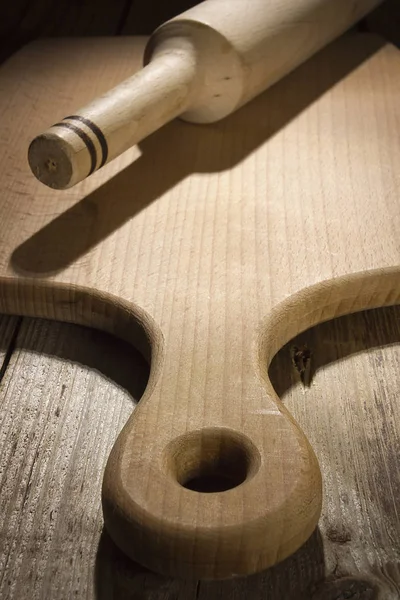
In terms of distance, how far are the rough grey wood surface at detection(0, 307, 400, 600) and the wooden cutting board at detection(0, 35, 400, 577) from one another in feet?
0.14

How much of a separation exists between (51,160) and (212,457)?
0.42 m

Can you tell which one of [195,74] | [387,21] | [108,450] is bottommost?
[387,21]

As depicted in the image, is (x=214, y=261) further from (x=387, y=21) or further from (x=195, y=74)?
(x=387, y=21)

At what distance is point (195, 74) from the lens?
1.15 meters

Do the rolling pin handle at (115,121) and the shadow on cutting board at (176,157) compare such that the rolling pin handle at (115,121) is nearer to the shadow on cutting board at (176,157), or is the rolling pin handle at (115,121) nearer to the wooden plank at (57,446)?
the shadow on cutting board at (176,157)

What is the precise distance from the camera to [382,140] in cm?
118

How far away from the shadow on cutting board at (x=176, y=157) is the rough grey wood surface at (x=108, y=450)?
98 millimetres

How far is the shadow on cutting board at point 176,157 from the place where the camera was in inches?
39.4

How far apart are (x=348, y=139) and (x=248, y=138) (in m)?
0.15

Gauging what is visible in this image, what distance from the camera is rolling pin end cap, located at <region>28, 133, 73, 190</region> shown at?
96 centimetres

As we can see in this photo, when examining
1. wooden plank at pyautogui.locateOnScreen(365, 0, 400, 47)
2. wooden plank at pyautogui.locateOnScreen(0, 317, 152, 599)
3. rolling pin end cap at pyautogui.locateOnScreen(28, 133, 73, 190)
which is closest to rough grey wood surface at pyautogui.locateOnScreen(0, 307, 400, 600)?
wooden plank at pyautogui.locateOnScreen(0, 317, 152, 599)

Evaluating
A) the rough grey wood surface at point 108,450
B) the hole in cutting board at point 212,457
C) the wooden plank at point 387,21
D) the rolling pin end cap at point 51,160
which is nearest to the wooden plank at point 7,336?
the rough grey wood surface at point 108,450

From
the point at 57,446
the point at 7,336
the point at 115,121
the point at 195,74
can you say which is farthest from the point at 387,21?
the point at 57,446

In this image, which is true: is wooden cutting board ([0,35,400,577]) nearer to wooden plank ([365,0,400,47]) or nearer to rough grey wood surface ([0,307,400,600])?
rough grey wood surface ([0,307,400,600])
